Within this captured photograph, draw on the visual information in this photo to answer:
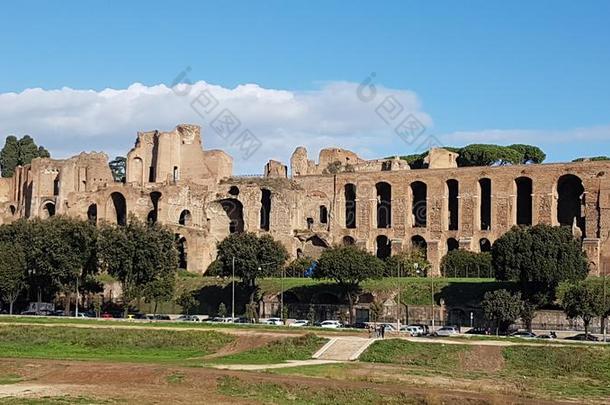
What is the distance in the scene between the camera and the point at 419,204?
273 feet

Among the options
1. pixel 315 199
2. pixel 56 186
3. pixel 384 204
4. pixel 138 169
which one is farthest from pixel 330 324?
pixel 56 186

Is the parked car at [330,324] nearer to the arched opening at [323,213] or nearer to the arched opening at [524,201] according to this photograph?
the arched opening at [524,201]

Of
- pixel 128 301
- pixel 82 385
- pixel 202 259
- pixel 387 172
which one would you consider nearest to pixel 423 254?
pixel 387 172

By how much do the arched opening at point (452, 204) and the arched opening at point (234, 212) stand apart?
17.3 m

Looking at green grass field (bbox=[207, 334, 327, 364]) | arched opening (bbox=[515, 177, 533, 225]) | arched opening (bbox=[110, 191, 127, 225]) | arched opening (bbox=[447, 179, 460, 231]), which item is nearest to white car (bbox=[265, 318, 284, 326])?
green grass field (bbox=[207, 334, 327, 364])

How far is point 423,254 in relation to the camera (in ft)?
253

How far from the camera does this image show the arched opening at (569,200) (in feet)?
250

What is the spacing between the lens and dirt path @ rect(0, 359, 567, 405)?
99.3ft

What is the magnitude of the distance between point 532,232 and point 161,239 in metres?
22.5

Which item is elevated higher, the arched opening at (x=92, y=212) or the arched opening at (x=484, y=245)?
the arched opening at (x=92, y=212)

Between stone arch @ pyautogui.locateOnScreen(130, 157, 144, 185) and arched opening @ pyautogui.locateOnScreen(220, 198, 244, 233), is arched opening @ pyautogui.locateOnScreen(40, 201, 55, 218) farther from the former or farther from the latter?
arched opening @ pyautogui.locateOnScreen(220, 198, 244, 233)

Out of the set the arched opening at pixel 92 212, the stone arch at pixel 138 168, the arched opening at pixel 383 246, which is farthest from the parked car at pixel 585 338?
the stone arch at pixel 138 168

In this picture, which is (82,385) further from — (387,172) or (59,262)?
(387,172)

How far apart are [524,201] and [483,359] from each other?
4241 centimetres
